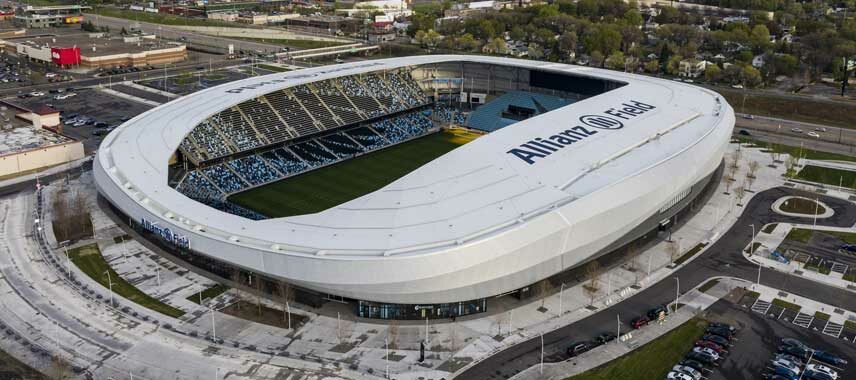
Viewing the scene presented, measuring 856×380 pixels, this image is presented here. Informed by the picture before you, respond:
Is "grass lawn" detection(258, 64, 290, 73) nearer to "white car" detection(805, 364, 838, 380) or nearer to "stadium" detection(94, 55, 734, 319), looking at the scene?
"stadium" detection(94, 55, 734, 319)

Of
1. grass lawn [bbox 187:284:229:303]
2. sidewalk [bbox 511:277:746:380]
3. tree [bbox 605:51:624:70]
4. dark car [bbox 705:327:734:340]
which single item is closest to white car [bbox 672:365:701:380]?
sidewalk [bbox 511:277:746:380]

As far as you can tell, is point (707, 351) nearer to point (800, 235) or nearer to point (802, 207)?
point (800, 235)

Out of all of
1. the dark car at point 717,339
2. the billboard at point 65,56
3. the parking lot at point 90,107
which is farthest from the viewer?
the billboard at point 65,56

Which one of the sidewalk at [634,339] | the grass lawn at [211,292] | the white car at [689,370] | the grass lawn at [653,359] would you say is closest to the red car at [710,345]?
the grass lawn at [653,359]

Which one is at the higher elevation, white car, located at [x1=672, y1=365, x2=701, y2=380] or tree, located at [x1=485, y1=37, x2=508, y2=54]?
tree, located at [x1=485, y1=37, x2=508, y2=54]

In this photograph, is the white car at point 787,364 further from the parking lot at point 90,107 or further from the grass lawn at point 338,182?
the parking lot at point 90,107

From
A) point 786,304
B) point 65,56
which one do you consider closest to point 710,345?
point 786,304

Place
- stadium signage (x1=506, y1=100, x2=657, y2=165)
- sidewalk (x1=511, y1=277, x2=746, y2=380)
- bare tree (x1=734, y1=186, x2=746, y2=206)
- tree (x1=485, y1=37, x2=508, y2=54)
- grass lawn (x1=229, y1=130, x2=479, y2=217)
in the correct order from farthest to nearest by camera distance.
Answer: tree (x1=485, y1=37, x2=508, y2=54) < bare tree (x1=734, y1=186, x2=746, y2=206) < grass lawn (x1=229, y1=130, x2=479, y2=217) < stadium signage (x1=506, y1=100, x2=657, y2=165) < sidewalk (x1=511, y1=277, x2=746, y2=380)
